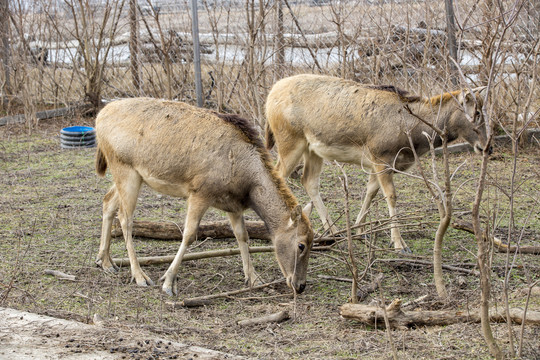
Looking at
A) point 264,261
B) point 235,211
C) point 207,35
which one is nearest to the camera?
point 235,211

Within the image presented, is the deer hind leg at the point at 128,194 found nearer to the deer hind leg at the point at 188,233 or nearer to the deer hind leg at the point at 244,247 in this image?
the deer hind leg at the point at 188,233

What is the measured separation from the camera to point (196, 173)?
6996 millimetres

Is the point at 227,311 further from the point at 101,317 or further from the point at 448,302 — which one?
the point at 448,302

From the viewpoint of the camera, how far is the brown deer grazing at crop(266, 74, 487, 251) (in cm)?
862

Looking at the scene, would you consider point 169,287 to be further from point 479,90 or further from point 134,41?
point 134,41

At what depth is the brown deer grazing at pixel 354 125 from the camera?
8625mm

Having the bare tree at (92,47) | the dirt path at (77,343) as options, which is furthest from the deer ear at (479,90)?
the bare tree at (92,47)

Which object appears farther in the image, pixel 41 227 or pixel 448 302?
pixel 41 227

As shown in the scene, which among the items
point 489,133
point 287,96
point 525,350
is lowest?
point 525,350

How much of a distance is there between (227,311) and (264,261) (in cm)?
163

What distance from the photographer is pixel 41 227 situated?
8711 millimetres

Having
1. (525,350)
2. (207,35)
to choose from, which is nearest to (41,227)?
(525,350)

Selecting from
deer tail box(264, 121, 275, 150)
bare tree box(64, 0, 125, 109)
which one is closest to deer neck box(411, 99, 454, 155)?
deer tail box(264, 121, 275, 150)

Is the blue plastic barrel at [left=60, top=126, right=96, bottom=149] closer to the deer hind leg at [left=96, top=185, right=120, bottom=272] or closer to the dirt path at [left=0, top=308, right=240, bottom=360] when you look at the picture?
the deer hind leg at [left=96, top=185, right=120, bottom=272]
